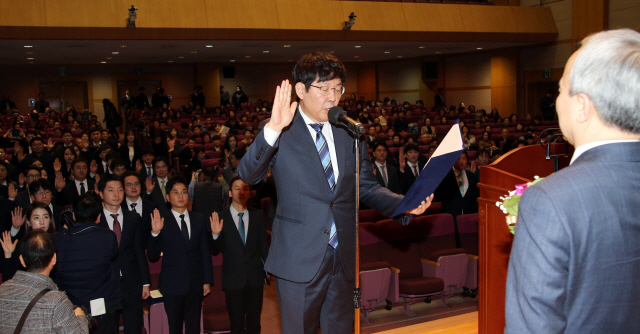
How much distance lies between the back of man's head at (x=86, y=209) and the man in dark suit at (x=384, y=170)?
3.58m

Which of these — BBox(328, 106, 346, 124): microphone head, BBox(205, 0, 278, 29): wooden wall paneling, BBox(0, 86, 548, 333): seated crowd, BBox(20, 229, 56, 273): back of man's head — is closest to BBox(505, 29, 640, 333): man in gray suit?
BBox(328, 106, 346, 124): microphone head

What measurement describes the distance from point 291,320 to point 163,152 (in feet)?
24.4

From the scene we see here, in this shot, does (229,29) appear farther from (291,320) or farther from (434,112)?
(291,320)

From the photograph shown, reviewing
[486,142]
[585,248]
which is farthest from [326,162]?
[486,142]

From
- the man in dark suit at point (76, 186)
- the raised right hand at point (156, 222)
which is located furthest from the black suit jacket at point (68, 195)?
the raised right hand at point (156, 222)

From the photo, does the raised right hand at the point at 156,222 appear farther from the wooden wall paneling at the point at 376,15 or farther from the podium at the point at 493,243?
the wooden wall paneling at the point at 376,15

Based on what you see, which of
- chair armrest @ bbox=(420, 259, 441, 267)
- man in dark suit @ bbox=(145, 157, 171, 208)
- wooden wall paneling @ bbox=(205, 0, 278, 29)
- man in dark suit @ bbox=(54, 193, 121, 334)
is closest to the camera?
man in dark suit @ bbox=(54, 193, 121, 334)

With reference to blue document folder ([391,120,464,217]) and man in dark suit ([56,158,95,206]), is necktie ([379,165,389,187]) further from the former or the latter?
blue document folder ([391,120,464,217])

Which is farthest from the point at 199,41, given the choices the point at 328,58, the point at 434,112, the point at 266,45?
the point at 328,58

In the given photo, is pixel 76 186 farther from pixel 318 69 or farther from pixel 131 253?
pixel 318 69

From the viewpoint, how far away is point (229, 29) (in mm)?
11672

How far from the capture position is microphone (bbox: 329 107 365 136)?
1.58 meters

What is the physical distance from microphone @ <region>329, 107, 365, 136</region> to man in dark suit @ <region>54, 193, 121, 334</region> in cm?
216

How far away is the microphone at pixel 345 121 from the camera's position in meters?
1.58
